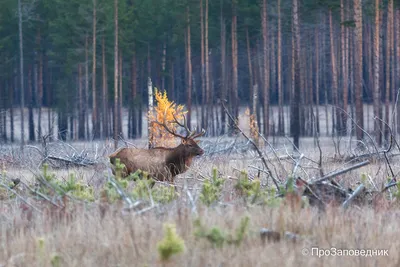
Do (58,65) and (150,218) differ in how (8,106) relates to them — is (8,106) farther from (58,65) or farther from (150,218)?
(150,218)

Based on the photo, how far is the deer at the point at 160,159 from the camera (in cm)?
1288

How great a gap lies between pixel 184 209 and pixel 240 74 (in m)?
64.2

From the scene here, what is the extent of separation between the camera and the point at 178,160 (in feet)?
43.7

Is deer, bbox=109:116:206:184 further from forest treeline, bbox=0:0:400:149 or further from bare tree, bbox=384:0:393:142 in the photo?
forest treeline, bbox=0:0:400:149

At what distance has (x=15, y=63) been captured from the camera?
57.7 meters

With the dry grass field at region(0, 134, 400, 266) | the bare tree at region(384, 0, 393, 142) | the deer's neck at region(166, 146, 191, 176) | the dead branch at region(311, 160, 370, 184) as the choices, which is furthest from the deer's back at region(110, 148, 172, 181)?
the bare tree at region(384, 0, 393, 142)

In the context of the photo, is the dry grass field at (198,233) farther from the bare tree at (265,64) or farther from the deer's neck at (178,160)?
the bare tree at (265,64)

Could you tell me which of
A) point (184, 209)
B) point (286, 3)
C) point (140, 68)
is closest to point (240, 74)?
point (140, 68)

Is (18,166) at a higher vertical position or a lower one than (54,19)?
lower

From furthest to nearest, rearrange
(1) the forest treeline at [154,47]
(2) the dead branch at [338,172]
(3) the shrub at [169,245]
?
(1) the forest treeline at [154,47]
(2) the dead branch at [338,172]
(3) the shrub at [169,245]

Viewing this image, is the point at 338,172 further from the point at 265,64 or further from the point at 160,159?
the point at 265,64

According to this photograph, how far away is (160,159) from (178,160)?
30cm

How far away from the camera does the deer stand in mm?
12883

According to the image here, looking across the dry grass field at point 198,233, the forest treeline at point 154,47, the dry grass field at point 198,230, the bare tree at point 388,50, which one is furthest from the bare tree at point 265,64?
the dry grass field at point 198,233
